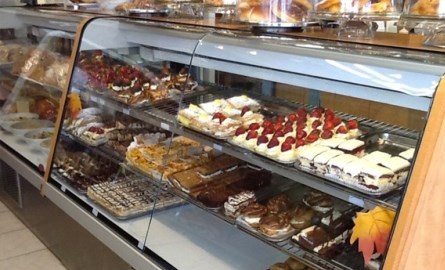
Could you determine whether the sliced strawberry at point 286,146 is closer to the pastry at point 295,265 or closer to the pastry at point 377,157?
the pastry at point 377,157

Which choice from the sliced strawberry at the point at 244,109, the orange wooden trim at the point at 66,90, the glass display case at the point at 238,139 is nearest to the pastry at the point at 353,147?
the glass display case at the point at 238,139

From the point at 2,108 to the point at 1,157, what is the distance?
531 millimetres

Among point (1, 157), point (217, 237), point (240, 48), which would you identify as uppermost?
point (240, 48)

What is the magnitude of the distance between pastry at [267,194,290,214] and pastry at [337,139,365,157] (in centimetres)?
40

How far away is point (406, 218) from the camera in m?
1.19

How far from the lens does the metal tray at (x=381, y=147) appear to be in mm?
1447

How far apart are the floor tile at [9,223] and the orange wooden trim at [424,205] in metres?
3.00

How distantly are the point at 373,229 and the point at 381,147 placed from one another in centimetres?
38

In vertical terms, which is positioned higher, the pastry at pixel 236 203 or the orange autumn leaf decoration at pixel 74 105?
the orange autumn leaf decoration at pixel 74 105

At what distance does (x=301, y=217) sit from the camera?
1.87 meters

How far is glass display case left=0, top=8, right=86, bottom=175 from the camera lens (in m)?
3.25

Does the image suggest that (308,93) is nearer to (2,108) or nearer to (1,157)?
(1,157)

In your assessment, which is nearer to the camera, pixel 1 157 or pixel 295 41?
pixel 295 41

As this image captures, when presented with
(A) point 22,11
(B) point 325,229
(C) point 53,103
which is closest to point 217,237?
(B) point 325,229
